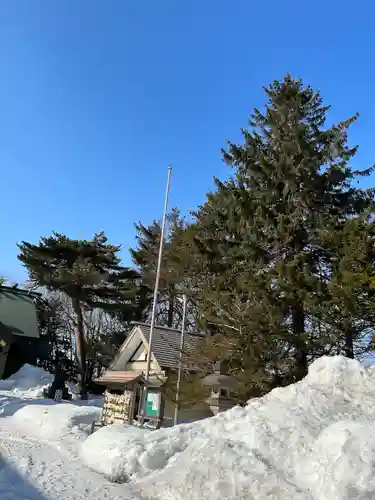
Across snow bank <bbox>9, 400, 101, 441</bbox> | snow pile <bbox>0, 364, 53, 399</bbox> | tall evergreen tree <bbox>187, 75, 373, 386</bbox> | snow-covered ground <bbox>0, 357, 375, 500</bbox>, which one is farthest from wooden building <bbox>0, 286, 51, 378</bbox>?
snow-covered ground <bbox>0, 357, 375, 500</bbox>

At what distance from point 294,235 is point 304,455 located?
390 inches

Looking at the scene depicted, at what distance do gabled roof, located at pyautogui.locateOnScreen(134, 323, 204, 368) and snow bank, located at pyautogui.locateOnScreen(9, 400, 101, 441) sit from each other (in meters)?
4.09

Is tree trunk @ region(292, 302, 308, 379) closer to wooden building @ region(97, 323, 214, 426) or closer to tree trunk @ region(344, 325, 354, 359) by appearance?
tree trunk @ region(344, 325, 354, 359)

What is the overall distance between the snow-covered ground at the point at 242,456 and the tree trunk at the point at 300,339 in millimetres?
3708

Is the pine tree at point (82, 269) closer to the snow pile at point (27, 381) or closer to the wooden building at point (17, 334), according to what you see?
the snow pile at point (27, 381)

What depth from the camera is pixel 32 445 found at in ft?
34.0

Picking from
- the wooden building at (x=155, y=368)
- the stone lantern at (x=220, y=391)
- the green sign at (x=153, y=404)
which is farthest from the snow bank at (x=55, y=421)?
the stone lantern at (x=220, y=391)

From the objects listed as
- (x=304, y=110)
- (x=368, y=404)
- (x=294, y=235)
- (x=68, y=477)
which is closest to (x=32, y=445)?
(x=68, y=477)

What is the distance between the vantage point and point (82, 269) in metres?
28.2

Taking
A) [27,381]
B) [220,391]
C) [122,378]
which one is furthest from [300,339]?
[27,381]

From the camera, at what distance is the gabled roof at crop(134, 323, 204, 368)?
58.5ft

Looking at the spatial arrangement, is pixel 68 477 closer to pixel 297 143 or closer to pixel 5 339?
pixel 297 143

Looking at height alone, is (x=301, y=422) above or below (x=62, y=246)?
below

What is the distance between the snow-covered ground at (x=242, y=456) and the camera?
18.6 ft
